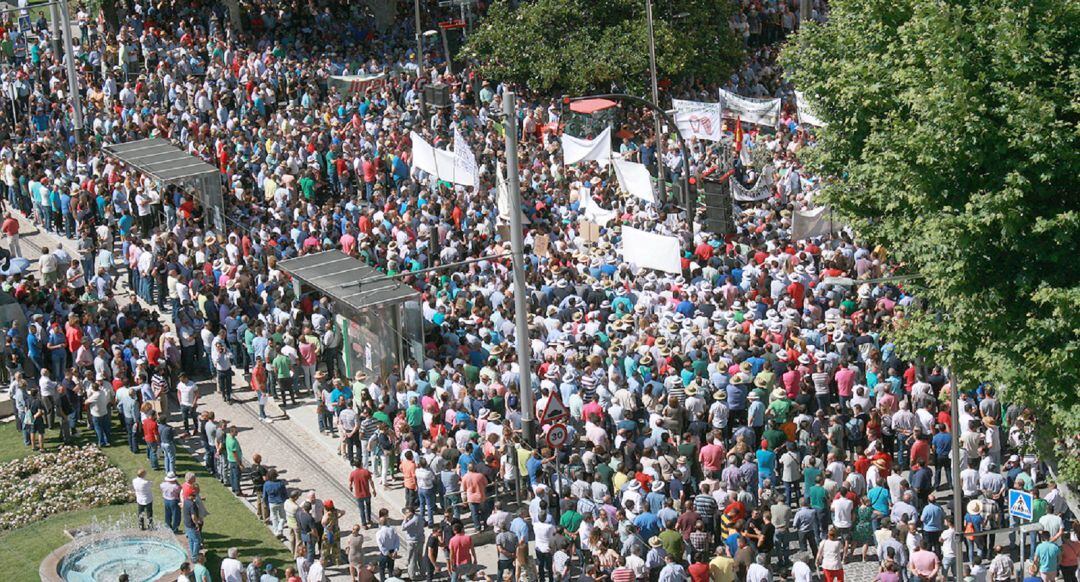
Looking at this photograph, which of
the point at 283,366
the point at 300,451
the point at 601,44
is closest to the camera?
the point at 300,451

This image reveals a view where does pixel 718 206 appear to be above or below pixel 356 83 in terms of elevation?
above

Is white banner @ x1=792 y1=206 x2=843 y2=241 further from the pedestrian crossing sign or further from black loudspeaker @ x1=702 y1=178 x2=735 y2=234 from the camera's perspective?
the pedestrian crossing sign

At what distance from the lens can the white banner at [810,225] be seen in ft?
108

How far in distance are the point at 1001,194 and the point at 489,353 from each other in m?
12.0

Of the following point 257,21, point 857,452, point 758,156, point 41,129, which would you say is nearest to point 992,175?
point 857,452

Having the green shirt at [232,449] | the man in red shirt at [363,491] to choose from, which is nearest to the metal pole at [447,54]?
the green shirt at [232,449]

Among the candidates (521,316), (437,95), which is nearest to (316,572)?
(521,316)

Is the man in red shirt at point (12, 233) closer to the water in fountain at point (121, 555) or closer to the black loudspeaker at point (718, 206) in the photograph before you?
the water in fountain at point (121, 555)

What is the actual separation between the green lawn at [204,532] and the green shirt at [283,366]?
97.7 inches

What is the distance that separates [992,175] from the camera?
20266 millimetres

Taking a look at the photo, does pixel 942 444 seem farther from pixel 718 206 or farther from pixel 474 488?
pixel 718 206

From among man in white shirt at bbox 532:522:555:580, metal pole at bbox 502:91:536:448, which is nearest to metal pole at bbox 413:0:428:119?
metal pole at bbox 502:91:536:448

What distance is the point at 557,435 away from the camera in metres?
24.8

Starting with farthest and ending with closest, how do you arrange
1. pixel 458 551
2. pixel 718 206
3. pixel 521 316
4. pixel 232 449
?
pixel 718 206
pixel 232 449
pixel 521 316
pixel 458 551
